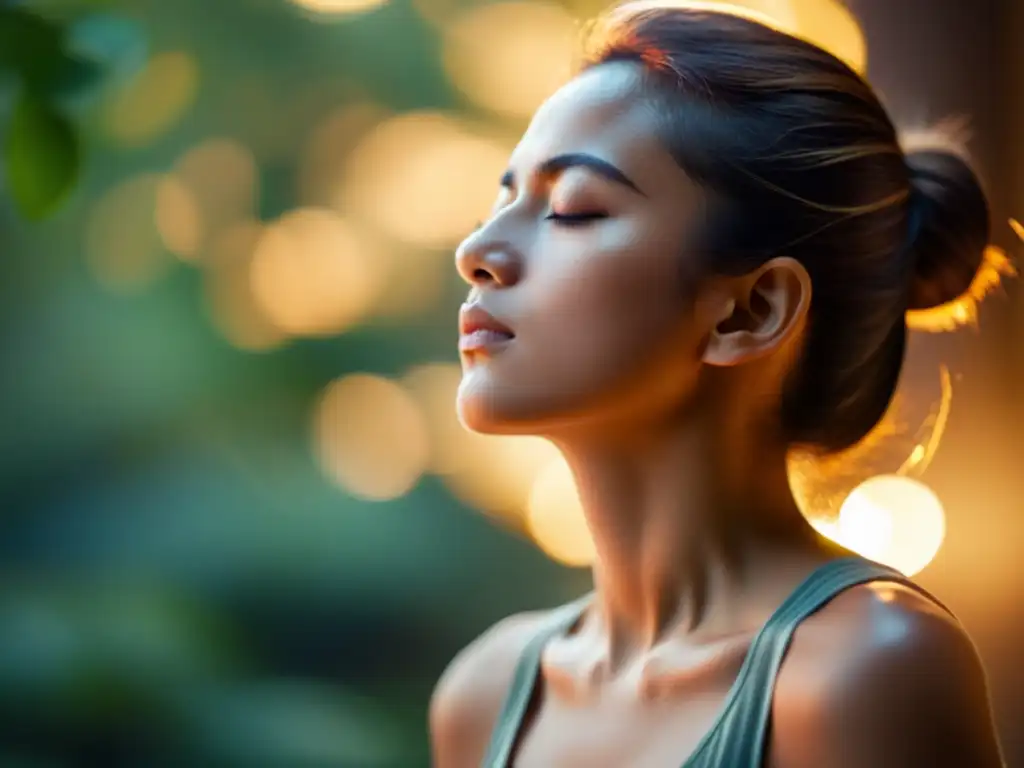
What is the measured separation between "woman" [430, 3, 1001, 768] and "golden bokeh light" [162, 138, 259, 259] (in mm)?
534

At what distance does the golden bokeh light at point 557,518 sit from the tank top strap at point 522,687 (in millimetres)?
315

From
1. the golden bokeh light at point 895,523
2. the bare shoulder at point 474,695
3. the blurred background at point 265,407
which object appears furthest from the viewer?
the blurred background at point 265,407

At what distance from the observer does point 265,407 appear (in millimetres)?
1256

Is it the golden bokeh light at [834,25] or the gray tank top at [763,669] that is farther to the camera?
the golden bokeh light at [834,25]

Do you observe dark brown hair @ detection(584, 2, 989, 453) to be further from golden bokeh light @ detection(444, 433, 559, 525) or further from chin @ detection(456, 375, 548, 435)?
golden bokeh light @ detection(444, 433, 559, 525)

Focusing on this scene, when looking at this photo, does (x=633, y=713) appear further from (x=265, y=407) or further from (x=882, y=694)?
(x=265, y=407)

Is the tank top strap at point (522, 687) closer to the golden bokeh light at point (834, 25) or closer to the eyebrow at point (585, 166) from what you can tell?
the eyebrow at point (585, 166)

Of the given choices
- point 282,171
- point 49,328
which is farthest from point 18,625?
point 282,171

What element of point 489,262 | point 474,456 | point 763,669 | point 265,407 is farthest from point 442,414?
point 763,669

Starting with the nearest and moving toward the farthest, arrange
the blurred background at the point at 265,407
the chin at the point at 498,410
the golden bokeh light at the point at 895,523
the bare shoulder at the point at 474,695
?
the chin at the point at 498,410
the bare shoulder at the point at 474,695
the golden bokeh light at the point at 895,523
the blurred background at the point at 265,407

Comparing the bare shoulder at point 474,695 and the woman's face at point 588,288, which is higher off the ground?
the woman's face at point 588,288

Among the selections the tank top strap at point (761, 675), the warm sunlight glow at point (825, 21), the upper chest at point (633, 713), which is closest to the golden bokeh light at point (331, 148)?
the warm sunlight glow at point (825, 21)

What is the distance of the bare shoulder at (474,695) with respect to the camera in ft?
2.87

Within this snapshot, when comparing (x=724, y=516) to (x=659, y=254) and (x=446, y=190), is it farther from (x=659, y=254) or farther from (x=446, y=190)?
(x=446, y=190)
